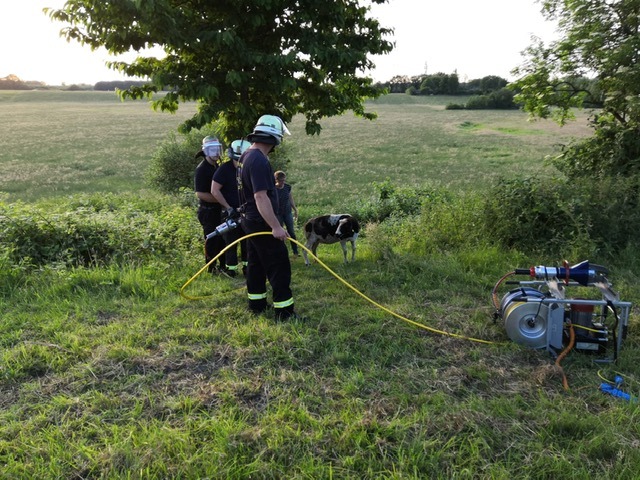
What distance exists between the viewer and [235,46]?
642cm

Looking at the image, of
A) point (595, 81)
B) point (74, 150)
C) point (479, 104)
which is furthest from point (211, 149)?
point (479, 104)

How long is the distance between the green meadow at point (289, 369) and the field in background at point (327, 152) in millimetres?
6664

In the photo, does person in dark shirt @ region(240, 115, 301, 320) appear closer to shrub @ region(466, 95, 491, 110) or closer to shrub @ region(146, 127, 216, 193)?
shrub @ region(146, 127, 216, 193)

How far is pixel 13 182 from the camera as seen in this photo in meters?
18.9

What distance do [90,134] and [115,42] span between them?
34.5 metres

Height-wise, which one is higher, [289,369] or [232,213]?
[232,213]

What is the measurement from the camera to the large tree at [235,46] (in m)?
6.29

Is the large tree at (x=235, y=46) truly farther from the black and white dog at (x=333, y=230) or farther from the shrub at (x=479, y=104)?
the shrub at (x=479, y=104)

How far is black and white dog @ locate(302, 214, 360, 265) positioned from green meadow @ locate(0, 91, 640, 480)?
1.39 ft

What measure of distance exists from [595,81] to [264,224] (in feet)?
27.5

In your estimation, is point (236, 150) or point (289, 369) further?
point (236, 150)

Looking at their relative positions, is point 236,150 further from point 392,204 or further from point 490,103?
point 490,103

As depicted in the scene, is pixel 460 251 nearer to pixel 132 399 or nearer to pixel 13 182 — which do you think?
pixel 132 399

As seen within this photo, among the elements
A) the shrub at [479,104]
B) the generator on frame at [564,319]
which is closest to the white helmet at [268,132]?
the generator on frame at [564,319]
